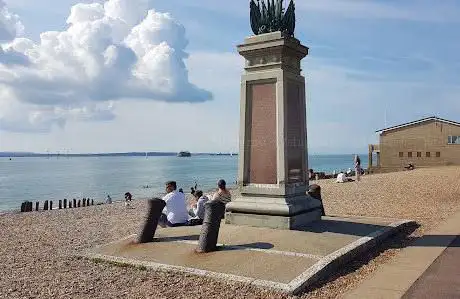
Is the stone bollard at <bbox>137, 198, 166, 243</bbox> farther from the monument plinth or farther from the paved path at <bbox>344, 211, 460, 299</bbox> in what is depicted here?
the paved path at <bbox>344, 211, 460, 299</bbox>

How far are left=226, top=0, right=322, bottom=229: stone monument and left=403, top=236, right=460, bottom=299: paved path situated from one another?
2900 millimetres

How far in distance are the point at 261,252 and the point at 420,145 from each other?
43081 millimetres

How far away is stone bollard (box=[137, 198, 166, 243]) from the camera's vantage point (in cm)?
930

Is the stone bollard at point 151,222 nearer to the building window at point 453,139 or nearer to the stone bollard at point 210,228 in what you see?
the stone bollard at point 210,228

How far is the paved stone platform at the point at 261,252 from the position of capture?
6.97 metres

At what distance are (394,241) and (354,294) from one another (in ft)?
13.4

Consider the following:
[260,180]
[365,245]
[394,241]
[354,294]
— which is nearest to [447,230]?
[394,241]

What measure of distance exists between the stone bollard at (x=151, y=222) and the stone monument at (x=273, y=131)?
1718mm

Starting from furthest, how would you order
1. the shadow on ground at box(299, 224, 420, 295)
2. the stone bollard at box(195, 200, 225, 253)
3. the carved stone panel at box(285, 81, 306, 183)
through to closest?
the carved stone panel at box(285, 81, 306, 183)
the stone bollard at box(195, 200, 225, 253)
the shadow on ground at box(299, 224, 420, 295)

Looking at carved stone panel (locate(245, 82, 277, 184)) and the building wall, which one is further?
the building wall

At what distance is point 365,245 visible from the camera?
344 inches

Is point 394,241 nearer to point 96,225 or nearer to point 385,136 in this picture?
point 96,225

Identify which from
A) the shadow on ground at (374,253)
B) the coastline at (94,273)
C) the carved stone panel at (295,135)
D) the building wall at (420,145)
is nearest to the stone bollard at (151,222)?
the coastline at (94,273)

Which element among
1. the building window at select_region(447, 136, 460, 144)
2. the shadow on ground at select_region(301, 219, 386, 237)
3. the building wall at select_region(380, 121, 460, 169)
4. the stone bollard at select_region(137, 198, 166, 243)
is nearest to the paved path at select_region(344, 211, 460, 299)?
the shadow on ground at select_region(301, 219, 386, 237)
